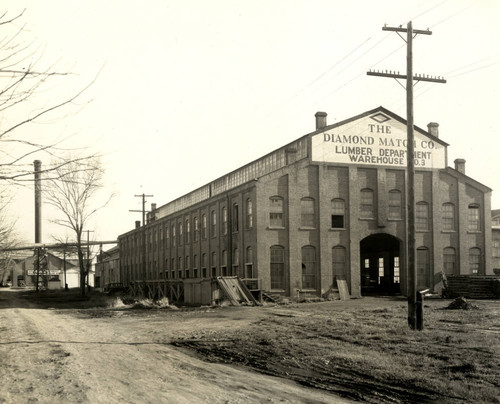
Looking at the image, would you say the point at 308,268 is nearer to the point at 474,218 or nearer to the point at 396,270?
the point at 396,270

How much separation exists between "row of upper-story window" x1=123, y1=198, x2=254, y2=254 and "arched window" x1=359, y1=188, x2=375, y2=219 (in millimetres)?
7180

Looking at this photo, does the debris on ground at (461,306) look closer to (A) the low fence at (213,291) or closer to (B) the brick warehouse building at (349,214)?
(A) the low fence at (213,291)

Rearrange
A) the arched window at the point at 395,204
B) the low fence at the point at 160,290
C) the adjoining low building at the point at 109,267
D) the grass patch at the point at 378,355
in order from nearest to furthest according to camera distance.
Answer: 1. the grass patch at the point at 378,355
2. the arched window at the point at 395,204
3. the low fence at the point at 160,290
4. the adjoining low building at the point at 109,267

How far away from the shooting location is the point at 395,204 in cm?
3647

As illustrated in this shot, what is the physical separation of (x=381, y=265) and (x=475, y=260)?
6559mm

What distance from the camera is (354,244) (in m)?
35.2

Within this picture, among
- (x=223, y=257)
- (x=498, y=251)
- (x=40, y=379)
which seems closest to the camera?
(x=40, y=379)

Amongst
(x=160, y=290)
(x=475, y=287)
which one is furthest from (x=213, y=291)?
(x=475, y=287)

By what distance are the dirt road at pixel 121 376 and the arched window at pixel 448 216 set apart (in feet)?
87.1

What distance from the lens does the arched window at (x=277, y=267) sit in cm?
3331

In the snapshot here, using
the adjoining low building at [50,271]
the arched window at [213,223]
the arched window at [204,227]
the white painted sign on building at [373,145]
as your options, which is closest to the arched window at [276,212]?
the white painted sign on building at [373,145]

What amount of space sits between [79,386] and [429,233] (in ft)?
104

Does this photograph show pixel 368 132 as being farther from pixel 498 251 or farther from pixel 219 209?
pixel 498 251

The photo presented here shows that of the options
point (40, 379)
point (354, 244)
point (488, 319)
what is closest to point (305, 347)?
point (40, 379)
